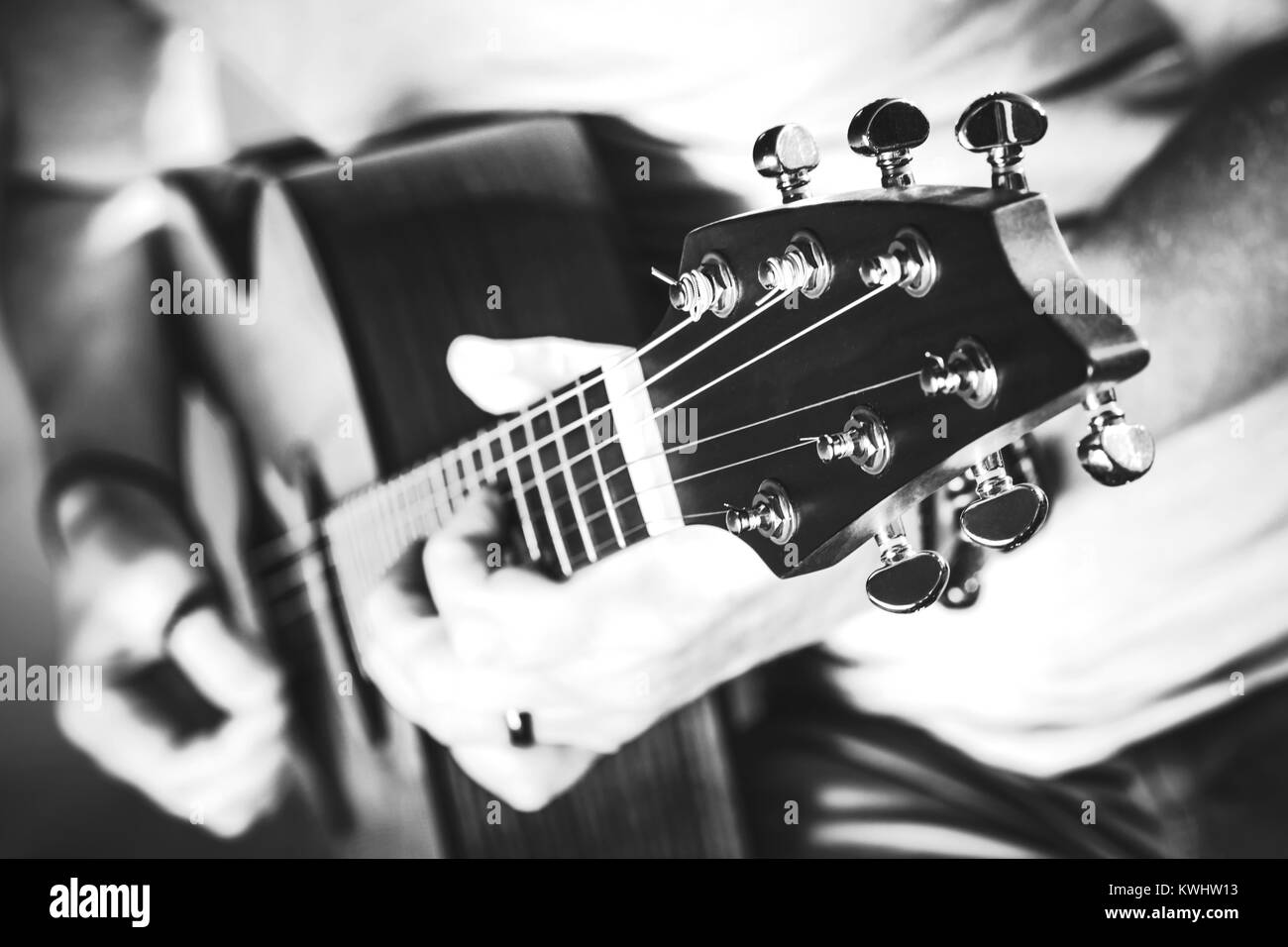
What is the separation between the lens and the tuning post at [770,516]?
0.62 m

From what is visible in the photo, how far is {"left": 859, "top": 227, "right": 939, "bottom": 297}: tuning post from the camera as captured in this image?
1.70 feet

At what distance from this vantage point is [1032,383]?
48 centimetres

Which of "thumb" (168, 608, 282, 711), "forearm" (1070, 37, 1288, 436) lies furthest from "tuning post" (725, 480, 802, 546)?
"thumb" (168, 608, 282, 711)

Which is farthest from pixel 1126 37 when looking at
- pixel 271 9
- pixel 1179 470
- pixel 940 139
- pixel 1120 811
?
pixel 271 9

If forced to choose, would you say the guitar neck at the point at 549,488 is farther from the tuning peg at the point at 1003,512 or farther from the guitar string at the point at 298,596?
the tuning peg at the point at 1003,512

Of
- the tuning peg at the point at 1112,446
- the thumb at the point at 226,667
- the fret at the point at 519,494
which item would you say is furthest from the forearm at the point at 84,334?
the tuning peg at the point at 1112,446

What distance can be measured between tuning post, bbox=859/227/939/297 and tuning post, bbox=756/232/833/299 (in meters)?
0.04

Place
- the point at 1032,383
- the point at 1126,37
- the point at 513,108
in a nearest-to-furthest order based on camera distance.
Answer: the point at 1032,383 < the point at 1126,37 < the point at 513,108

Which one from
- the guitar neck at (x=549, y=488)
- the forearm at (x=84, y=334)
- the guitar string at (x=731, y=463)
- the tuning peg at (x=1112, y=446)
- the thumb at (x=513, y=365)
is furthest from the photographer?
the forearm at (x=84, y=334)

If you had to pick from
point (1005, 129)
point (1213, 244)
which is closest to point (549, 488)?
point (1005, 129)

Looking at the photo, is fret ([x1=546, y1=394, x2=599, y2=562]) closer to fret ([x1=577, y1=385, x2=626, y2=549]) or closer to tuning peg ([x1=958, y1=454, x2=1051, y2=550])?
fret ([x1=577, y1=385, x2=626, y2=549])

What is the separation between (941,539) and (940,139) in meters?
0.32

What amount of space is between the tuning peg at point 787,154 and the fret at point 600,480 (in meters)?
0.25
